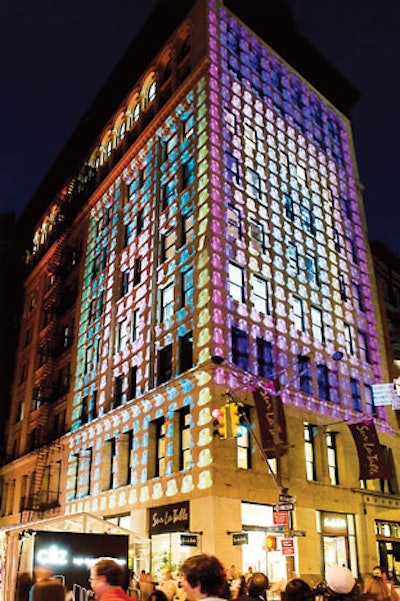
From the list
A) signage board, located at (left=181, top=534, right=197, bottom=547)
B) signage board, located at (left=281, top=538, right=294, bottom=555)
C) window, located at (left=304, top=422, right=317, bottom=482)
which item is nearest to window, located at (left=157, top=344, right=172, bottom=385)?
window, located at (left=304, top=422, right=317, bottom=482)

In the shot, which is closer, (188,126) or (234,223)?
(234,223)

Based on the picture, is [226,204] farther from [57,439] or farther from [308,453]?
[57,439]

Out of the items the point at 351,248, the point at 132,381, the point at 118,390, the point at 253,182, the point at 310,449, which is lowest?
the point at 310,449

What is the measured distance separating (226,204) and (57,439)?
21.3m

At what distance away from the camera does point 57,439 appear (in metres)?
42.7

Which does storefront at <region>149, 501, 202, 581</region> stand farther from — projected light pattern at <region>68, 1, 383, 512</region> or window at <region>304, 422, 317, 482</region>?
window at <region>304, 422, 317, 482</region>

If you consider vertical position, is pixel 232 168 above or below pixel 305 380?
above

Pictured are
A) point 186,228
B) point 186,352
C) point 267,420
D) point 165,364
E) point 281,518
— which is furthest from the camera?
point 186,228

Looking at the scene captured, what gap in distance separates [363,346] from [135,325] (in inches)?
588

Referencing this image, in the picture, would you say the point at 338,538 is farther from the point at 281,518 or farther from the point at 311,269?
the point at 311,269

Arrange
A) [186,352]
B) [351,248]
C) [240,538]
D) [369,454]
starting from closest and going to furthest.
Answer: [240,538]
[369,454]
[186,352]
[351,248]

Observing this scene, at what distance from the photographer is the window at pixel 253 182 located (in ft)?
117

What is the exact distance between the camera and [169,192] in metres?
37.3

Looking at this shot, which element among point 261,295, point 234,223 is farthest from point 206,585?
point 234,223
